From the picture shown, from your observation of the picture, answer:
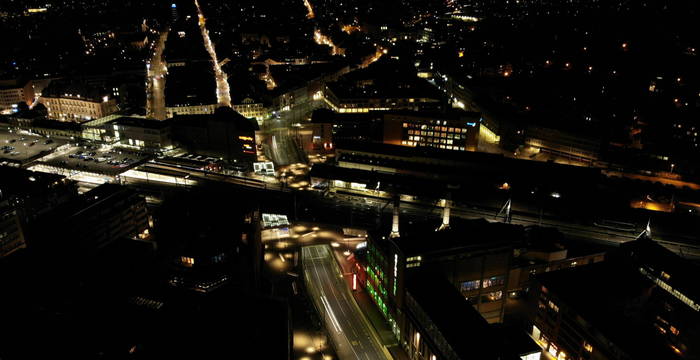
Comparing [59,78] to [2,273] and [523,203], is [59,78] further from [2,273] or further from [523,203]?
[523,203]

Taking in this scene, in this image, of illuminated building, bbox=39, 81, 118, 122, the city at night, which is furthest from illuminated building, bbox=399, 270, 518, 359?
illuminated building, bbox=39, 81, 118, 122

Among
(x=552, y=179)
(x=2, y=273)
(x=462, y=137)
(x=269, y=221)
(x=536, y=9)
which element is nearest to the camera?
(x=2, y=273)

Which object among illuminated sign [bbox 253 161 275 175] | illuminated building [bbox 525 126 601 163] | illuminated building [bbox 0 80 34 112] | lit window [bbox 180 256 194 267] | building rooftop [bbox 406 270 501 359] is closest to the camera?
building rooftop [bbox 406 270 501 359]

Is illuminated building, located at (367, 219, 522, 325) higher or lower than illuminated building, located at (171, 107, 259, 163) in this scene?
lower

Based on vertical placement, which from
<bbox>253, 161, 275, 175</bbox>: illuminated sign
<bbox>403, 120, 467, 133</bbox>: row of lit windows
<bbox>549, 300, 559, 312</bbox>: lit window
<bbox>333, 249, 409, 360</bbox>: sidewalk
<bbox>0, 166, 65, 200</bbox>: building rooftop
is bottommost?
<bbox>333, 249, 409, 360</bbox>: sidewalk

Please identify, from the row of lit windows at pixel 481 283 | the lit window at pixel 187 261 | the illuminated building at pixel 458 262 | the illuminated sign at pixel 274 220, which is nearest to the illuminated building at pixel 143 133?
the illuminated sign at pixel 274 220

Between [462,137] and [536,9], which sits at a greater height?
[536,9]

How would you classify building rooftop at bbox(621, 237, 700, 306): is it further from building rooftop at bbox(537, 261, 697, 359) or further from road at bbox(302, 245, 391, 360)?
road at bbox(302, 245, 391, 360)

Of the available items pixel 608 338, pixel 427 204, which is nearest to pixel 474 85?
pixel 427 204
